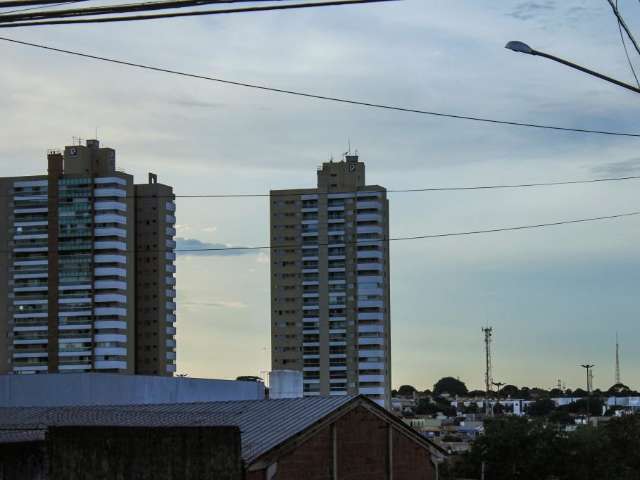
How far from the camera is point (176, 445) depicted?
2881cm

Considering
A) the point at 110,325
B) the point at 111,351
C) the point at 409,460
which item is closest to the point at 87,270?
the point at 110,325

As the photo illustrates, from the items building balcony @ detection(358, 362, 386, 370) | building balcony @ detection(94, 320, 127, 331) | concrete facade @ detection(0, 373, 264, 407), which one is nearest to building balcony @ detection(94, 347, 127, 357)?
building balcony @ detection(94, 320, 127, 331)

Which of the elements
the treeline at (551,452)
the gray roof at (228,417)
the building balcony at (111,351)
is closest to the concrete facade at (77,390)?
the gray roof at (228,417)

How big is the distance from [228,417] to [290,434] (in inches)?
155

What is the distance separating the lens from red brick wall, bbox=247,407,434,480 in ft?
107

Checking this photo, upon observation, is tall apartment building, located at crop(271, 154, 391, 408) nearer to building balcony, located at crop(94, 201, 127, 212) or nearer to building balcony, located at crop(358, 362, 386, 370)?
building balcony, located at crop(358, 362, 386, 370)

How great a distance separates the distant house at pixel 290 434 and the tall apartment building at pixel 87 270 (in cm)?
12685

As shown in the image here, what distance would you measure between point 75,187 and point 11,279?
15993 mm

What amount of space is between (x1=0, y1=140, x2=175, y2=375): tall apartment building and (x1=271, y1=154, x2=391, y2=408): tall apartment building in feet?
60.5

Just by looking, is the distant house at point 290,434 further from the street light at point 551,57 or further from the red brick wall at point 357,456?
the street light at point 551,57

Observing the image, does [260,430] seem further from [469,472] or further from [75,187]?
[75,187]

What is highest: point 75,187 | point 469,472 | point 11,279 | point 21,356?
point 75,187

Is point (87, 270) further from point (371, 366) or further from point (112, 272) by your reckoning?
point (371, 366)

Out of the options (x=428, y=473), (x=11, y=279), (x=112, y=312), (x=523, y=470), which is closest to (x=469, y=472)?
(x=523, y=470)
